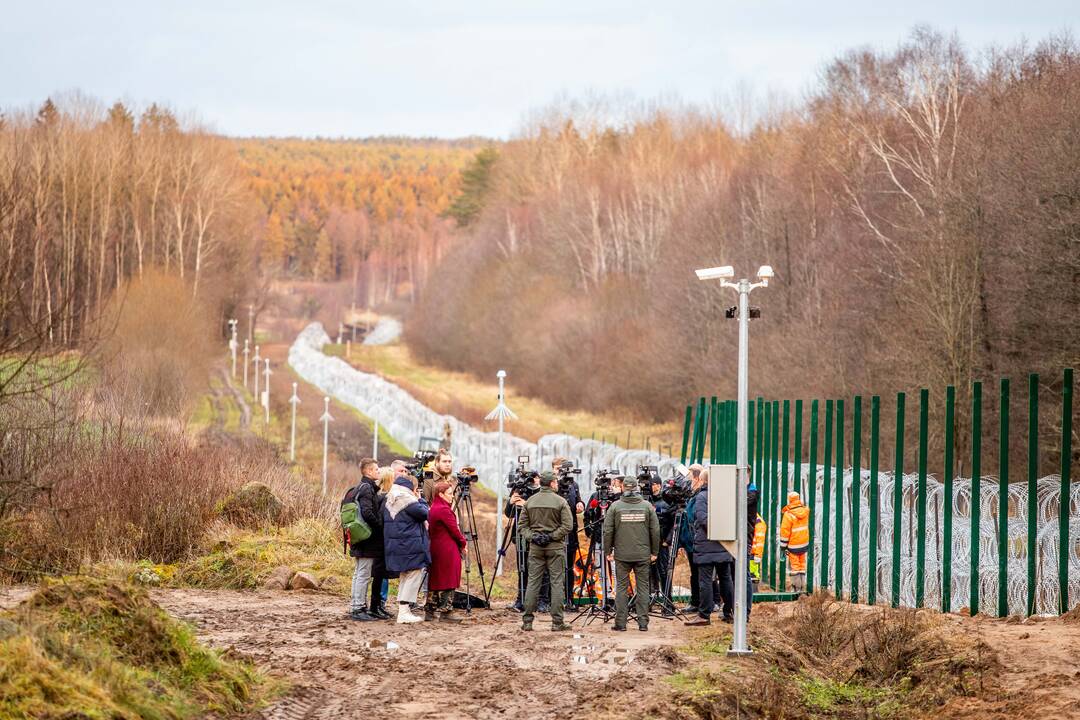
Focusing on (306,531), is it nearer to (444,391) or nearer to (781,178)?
(781,178)

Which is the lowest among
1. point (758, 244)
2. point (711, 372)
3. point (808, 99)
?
point (711, 372)

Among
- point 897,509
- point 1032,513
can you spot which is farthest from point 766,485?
point 1032,513

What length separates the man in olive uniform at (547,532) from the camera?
51.8 feet

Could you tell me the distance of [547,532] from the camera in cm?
1579

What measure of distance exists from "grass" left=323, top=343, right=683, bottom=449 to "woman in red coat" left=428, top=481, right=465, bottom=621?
30.9 meters

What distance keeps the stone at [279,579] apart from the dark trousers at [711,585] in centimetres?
584

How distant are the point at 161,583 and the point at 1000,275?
66.9 ft

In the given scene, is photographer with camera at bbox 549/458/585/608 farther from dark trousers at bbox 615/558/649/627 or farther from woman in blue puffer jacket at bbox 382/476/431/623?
woman in blue puffer jacket at bbox 382/476/431/623

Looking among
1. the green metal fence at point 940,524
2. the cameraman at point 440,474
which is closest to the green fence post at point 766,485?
the green metal fence at point 940,524

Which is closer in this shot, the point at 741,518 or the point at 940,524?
the point at 741,518

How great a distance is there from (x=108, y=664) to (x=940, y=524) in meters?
12.6

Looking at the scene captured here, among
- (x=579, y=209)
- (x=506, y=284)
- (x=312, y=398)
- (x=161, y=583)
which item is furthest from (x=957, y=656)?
(x=506, y=284)

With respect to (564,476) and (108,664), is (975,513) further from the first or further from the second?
(108,664)

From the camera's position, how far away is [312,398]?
71.2 m
